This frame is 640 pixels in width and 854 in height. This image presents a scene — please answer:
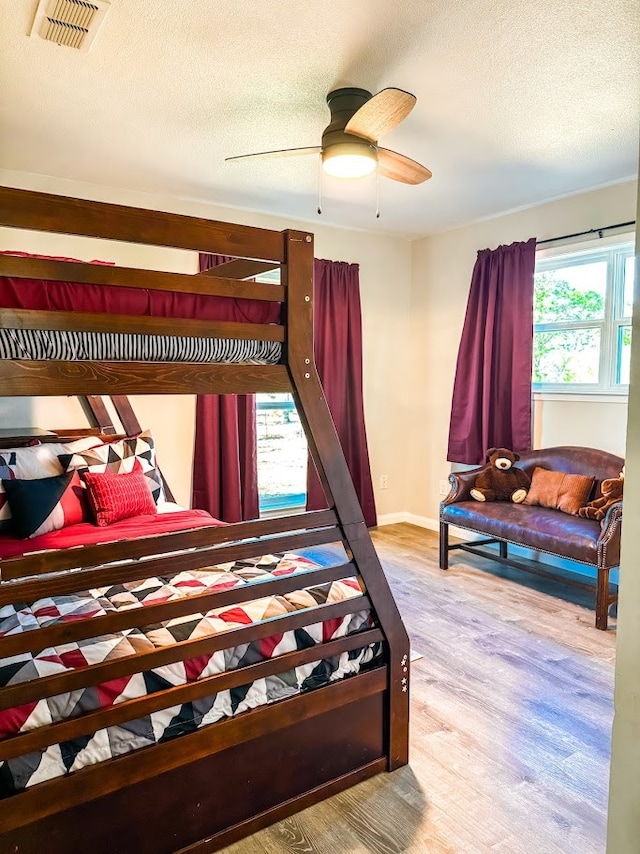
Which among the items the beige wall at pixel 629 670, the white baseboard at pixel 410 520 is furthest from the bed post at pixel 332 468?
the white baseboard at pixel 410 520

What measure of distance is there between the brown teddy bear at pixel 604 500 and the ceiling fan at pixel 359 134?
2.00m

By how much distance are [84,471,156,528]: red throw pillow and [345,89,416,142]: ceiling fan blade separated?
195 centimetres

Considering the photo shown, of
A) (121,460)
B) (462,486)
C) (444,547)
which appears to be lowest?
(444,547)

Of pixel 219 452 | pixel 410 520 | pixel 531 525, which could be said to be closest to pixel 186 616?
pixel 531 525

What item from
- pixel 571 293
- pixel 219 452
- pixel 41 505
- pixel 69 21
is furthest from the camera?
pixel 219 452

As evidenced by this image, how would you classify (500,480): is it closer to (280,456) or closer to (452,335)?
(452,335)

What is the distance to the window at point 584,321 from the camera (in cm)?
368

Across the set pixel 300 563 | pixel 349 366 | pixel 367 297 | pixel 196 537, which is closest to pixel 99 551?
pixel 196 537

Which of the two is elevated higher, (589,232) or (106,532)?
(589,232)

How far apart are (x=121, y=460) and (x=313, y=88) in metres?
2.07

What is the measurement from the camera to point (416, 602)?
3.40 meters

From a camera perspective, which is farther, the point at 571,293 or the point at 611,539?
the point at 571,293

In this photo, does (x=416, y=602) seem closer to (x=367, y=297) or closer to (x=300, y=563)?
(x=300, y=563)

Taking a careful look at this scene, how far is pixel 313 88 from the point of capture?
2.42 meters
